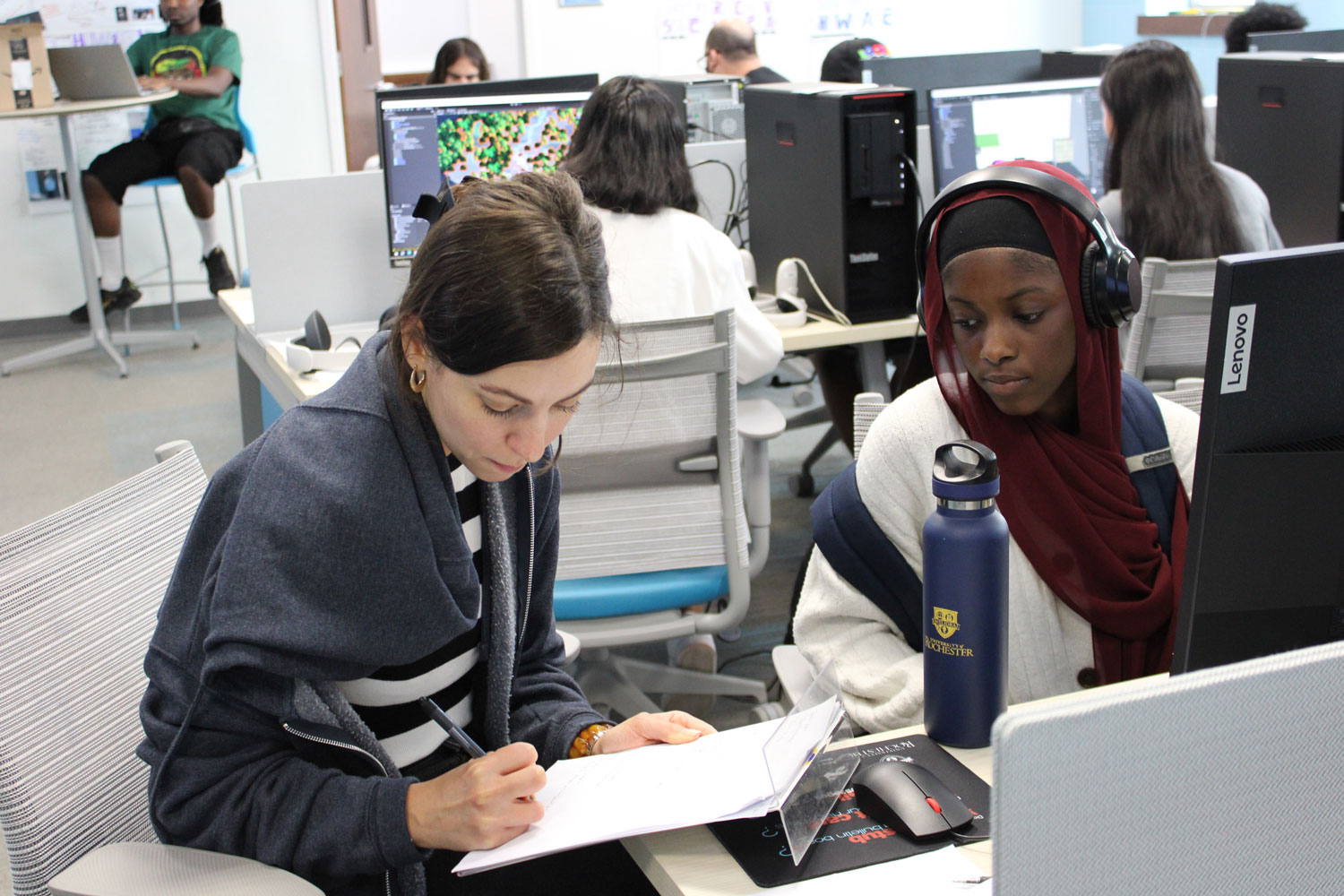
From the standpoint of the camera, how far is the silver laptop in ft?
16.6

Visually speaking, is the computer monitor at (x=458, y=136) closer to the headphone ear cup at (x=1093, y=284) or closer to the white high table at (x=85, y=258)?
the headphone ear cup at (x=1093, y=284)

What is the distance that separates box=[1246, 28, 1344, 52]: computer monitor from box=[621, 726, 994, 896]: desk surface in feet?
12.2

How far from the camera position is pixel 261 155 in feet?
20.9

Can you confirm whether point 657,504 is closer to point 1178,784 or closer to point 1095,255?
point 1095,255

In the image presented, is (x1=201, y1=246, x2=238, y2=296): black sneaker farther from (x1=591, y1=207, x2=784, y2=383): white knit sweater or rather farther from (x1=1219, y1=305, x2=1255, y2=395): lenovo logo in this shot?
(x1=1219, y1=305, x2=1255, y2=395): lenovo logo

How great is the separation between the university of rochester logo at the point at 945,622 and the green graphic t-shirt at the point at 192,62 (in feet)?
17.6

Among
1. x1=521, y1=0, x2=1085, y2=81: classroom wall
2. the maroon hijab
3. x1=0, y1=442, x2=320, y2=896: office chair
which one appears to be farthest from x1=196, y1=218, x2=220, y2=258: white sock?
the maroon hijab

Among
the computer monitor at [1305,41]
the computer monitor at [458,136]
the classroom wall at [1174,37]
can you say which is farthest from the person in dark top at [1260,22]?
the computer monitor at [458,136]

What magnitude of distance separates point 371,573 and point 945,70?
3.48 metres

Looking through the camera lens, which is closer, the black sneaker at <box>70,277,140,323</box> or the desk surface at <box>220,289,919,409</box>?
the desk surface at <box>220,289,919,409</box>

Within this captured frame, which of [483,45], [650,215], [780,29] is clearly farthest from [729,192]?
[780,29]

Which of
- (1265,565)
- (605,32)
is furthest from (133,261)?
(1265,565)

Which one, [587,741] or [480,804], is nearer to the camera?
[480,804]

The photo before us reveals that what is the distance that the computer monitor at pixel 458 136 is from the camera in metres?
2.78
